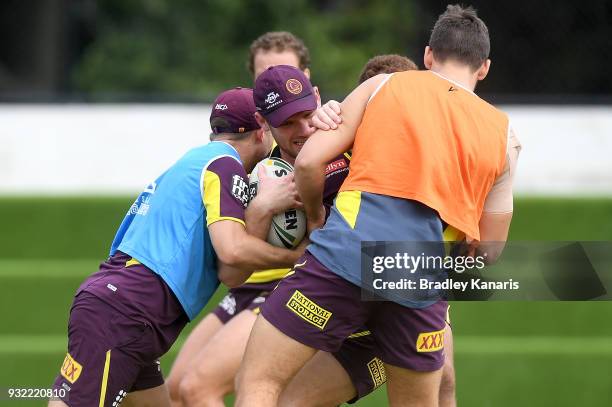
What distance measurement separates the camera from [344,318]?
3672 millimetres

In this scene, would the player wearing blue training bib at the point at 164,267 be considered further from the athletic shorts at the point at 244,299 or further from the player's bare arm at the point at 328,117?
the athletic shorts at the point at 244,299

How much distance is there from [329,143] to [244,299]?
1578 mm

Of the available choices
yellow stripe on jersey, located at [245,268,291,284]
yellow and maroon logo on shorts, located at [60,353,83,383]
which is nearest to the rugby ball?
yellow and maroon logo on shorts, located at [60,353,83,383]

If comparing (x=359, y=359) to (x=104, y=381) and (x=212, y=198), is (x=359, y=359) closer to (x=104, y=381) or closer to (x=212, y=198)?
(x=212, y=198)

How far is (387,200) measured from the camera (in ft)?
11.9

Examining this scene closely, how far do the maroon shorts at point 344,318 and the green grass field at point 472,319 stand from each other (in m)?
2.42

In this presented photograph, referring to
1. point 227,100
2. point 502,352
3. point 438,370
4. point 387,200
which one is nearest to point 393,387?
point 438,370

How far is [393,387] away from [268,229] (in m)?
0.73

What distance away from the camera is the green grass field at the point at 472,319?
6.21m

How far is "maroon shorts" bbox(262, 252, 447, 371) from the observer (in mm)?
3633

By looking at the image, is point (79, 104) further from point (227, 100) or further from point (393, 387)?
point (393, 387)

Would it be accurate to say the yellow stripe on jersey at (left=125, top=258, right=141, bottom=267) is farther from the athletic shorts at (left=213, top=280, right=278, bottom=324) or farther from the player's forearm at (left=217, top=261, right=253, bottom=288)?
the athletic shorts at (left=213, top=280, right=278, bottom=324)

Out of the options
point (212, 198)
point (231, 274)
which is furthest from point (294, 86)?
point (231, 274)

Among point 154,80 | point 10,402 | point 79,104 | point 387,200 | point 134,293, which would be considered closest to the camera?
point 387,200
